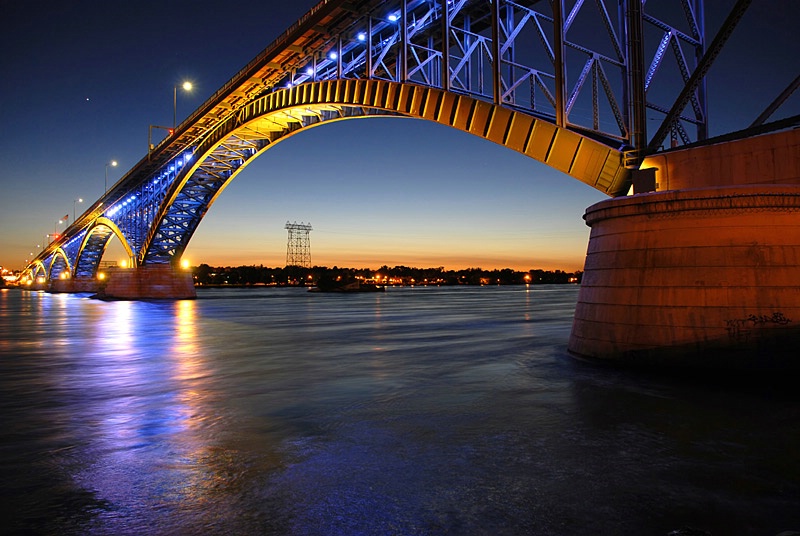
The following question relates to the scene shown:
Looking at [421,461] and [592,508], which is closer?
[592,508]

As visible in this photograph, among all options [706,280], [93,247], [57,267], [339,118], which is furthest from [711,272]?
[57,267]

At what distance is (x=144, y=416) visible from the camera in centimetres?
776

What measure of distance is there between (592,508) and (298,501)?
2.35m

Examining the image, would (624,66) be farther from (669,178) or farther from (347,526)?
(347,526)

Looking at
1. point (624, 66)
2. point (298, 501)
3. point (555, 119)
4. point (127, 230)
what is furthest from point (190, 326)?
point (127, 230)

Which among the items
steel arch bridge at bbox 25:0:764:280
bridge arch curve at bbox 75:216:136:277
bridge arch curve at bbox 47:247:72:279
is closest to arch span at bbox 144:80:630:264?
steel arch bridge at bbox 25:0:764:280

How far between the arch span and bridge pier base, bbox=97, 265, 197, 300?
1.23m

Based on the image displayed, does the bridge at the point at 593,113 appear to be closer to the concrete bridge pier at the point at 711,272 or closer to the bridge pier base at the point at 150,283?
the concrete bridge pier at the point at 711,272

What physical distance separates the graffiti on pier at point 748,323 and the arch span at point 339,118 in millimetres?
5287

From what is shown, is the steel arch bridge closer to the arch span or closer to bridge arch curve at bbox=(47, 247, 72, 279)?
the arch span

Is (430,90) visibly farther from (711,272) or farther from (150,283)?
(150,283)

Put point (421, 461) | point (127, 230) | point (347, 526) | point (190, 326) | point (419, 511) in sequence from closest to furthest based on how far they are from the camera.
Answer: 1. point (347, 526)
2. point (419, 511)
3. point (421, 461)
4. point (190, 326)
5. point (127, 230)

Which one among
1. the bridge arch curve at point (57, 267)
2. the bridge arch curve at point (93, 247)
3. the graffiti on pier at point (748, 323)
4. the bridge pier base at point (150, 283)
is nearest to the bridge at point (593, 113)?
the graffiti on pier at point (748, 323)

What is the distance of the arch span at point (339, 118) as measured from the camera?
1452 centimetres
